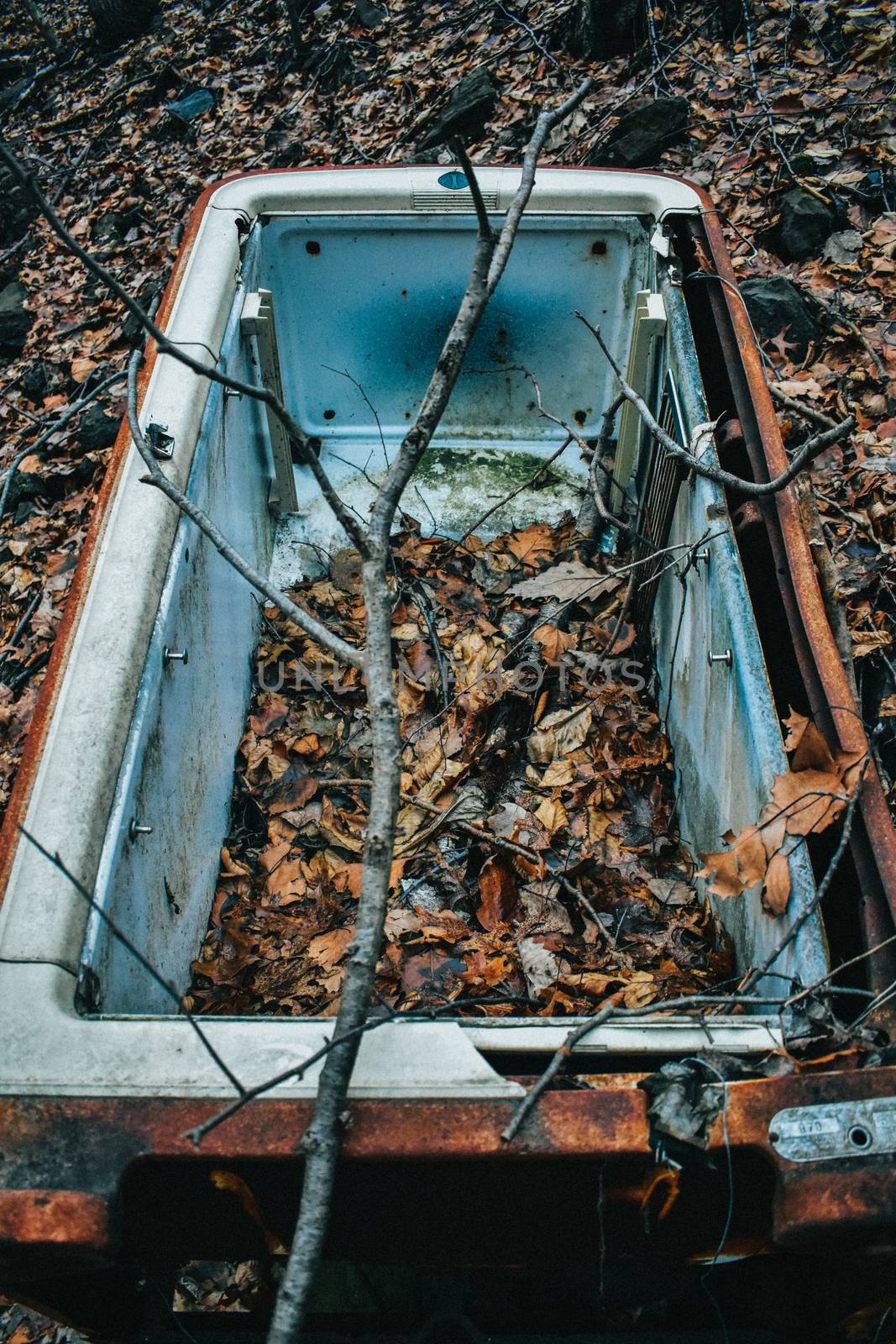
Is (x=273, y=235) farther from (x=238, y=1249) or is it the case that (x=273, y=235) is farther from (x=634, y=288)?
(x=238, y=1249)

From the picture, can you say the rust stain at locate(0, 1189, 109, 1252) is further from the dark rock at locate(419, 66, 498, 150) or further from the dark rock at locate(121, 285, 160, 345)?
the dark rock at locate(419, 66, 498, 150)

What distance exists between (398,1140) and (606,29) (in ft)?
20.3

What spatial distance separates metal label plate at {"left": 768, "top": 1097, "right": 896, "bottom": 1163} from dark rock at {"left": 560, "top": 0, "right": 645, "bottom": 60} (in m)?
6.02

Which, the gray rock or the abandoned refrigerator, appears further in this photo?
the gray rock

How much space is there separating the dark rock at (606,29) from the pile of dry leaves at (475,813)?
387cm

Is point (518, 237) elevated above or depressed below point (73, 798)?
above

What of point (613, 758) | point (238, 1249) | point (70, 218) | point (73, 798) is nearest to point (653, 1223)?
point (238, 1249)

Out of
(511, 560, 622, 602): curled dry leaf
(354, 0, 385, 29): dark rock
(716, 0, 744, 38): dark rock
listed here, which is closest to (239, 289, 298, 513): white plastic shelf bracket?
(511, 560, 622, 602): curled dry leaf

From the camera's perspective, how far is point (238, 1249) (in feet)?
4.50

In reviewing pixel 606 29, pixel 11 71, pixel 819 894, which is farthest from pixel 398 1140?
pixel 11 71

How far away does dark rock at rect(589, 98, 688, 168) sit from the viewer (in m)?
4.77

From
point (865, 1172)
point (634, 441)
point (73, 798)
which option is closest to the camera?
point (865, 1172)

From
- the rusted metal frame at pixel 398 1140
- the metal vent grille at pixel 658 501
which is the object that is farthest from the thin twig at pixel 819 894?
the metal vent grille at pixel 658 501

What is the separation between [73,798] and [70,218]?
5786mm
